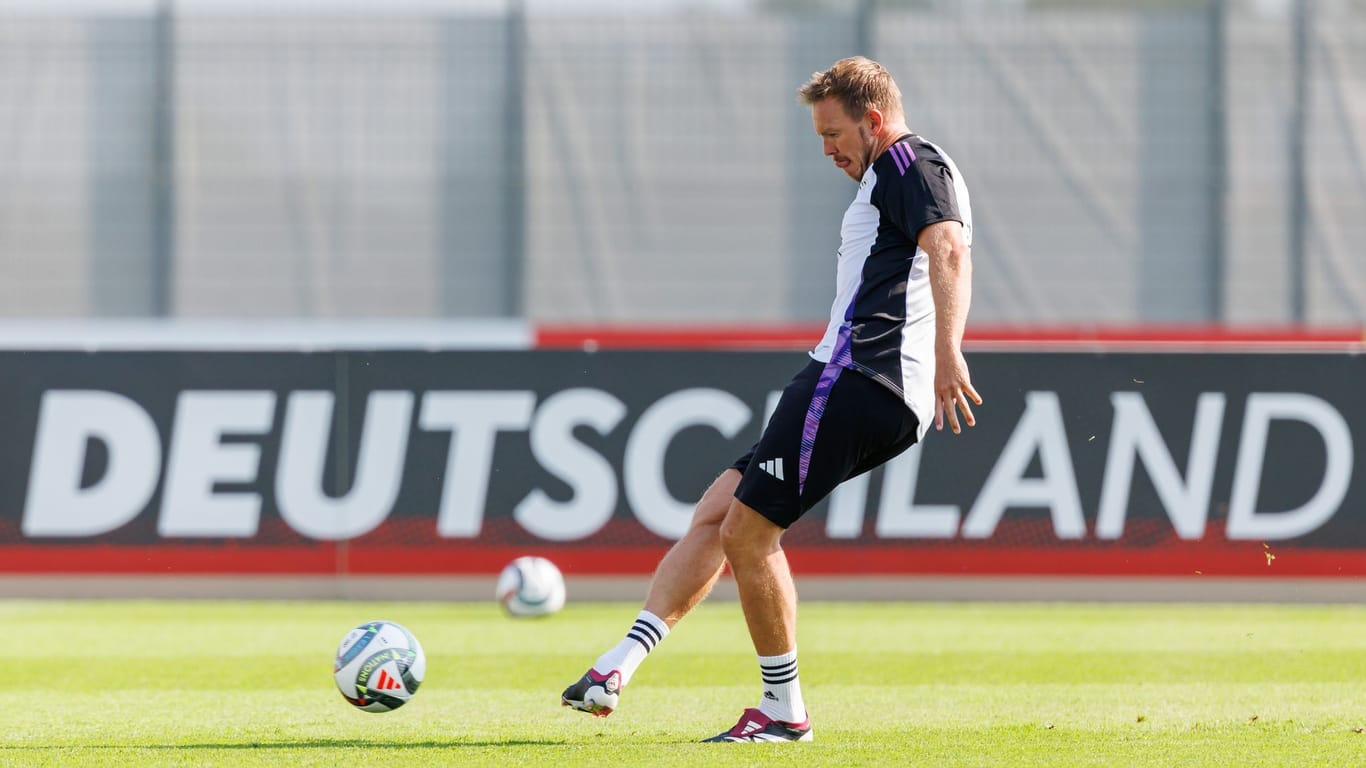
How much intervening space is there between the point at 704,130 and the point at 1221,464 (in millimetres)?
10218

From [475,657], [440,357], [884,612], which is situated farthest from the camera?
[440,357]

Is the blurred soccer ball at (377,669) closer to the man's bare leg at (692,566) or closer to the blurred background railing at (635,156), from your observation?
the man's bare leg at (692,566)

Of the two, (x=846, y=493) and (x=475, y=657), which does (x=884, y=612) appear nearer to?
(x=846, y=493)

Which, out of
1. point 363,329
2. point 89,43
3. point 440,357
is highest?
point 89,43

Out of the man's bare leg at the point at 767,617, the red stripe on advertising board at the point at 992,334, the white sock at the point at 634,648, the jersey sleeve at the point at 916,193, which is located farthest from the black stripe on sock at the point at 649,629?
the red stripe on advertising board at the point at 992,334

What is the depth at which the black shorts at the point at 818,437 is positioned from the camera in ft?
18.3

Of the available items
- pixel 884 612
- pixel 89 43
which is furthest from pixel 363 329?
pixel 884 612

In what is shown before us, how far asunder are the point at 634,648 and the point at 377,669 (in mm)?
1059

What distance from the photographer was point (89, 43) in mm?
20672

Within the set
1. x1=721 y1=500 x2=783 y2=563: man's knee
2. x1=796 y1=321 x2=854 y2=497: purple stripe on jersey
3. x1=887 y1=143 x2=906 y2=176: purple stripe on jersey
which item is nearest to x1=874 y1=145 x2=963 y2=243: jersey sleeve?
x1=887 y1=143 x2=906 y2=176: purple stripe on jersey

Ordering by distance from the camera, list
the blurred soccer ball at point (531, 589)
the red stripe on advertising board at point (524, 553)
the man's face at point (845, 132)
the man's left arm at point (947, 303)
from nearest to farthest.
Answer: the man's left arm at point (947, 303)
the man's face at point (845, 132)
the blurred soccer ball at point (531, 589)
the red stripe on advertising board at point (524, 553)

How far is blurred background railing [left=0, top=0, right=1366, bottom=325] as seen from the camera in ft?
67.8

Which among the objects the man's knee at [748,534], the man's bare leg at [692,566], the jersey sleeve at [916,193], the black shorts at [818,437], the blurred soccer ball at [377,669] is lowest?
the blurred soccer ball at [377,669]

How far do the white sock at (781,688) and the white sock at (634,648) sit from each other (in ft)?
1.10
